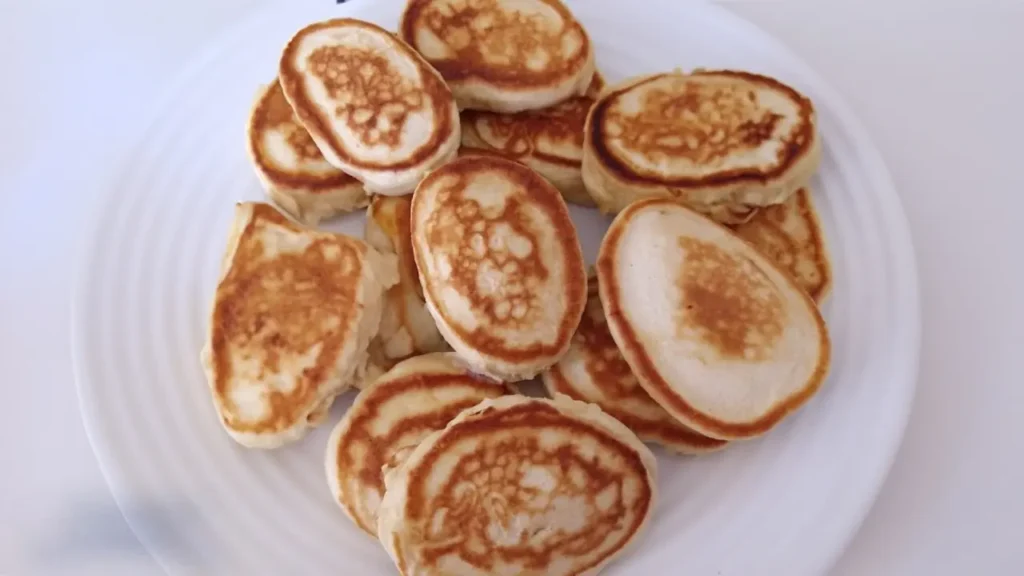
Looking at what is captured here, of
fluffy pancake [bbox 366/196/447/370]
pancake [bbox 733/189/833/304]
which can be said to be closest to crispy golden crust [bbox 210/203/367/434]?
fluffy pancake [bbox 366/196/447/370]

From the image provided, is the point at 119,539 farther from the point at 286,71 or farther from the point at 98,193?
the point at 286,71

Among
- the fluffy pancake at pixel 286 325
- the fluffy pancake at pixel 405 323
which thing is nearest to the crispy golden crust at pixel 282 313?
the fluffy pancake at pixel 286 325

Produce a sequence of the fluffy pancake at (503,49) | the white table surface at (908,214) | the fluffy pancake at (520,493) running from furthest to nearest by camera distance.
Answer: the fluffy pancake at (503,49)
the white table surface at (908,214)
the fluffy pancake at (520,493)

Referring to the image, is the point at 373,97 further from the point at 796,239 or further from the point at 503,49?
the point at 796,239

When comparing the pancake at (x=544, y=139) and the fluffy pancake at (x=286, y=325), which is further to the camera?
the pancake at (x=544, y=139)

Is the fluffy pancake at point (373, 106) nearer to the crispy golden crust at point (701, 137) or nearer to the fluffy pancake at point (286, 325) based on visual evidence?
the fluffy pancake at point (286, 325)

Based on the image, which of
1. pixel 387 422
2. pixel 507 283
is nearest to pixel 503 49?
pixel 507 283

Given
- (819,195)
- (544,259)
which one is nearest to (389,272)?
(544,259)
